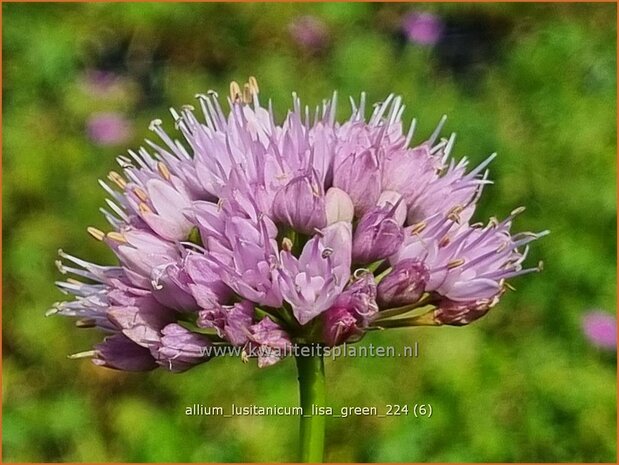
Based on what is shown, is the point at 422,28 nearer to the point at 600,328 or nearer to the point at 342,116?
the point at 342,116

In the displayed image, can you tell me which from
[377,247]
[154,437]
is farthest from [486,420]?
[377,247]

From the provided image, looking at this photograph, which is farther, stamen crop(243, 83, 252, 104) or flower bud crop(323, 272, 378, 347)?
stamen crop(243, 83, 252, 104)

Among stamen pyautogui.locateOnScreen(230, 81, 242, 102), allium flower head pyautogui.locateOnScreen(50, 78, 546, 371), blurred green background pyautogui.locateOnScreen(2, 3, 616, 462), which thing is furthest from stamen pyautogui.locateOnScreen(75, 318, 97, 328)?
blurred green background pyautogui.locateOnScreen(2, 3, 616, 462)

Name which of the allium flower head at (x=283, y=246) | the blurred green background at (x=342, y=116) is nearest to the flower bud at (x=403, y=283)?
the allium flower head at (x=283, y=246)

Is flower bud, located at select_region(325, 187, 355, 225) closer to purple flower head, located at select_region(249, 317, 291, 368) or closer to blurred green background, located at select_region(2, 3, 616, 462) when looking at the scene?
purple flower head, located at select_region(249, 317, 291, 368)

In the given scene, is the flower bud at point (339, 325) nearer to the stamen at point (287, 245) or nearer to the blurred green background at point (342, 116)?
the stamen at point (287, 245)

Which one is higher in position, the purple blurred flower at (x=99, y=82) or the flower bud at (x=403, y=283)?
the purple blurred flower at (x=99, y=82)

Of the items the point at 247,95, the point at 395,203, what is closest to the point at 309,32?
the point at 247,95
